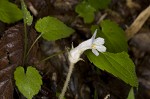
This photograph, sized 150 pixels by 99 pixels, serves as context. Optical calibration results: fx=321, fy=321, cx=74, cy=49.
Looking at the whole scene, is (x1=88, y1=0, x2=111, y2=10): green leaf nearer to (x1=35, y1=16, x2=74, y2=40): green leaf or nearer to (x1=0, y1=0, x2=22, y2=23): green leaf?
(x1=35, y1=16, x2=74, y2=40): green leaf

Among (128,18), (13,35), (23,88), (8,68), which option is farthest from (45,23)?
(128,18)

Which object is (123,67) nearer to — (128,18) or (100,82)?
(100,82)

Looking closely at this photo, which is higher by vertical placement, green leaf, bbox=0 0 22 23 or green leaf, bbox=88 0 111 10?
green leaf, bbox=0 0 22 23

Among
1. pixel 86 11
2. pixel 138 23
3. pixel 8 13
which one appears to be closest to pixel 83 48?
pixel 8 13

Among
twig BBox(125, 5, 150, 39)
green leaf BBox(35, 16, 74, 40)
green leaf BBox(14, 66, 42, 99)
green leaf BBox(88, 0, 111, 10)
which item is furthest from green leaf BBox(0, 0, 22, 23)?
twig BBox(125, 5, 150, 39)

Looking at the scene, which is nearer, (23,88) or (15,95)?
(23,88)

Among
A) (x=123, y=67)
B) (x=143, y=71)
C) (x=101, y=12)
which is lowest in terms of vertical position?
(x=143, y=71)

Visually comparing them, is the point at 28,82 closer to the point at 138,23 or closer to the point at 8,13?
the point at 8,13

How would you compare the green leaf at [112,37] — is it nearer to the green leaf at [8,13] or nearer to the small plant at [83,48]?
the small plant at [83,48]
